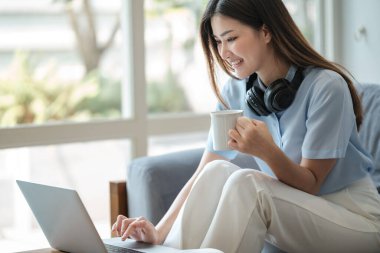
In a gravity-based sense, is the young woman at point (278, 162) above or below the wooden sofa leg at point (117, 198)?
above

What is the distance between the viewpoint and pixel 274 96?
2.00 m

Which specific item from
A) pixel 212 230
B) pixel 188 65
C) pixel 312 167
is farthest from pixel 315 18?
pixel 212 230

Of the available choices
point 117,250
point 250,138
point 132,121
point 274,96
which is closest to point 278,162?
point 250,138

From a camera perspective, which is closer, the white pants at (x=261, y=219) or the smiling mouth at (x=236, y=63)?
the white pants at (x=261, y=219)

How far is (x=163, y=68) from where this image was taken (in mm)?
3271

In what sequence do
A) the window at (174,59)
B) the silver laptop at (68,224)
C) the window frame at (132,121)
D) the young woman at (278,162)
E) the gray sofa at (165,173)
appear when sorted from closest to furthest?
the silver laptop at (68,224), the young woman at (278,162), the gray sofa at (165,173), the window frame at (132,121), the window at (174,59)

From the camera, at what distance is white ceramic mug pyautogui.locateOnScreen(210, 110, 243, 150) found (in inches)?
71.1

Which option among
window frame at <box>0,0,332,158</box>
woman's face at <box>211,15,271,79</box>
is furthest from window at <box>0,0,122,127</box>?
woman's face at <box>211,15,271,79</box>

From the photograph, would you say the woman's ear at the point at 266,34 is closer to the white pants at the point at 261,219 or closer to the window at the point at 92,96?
the white pants at the point at 261,219

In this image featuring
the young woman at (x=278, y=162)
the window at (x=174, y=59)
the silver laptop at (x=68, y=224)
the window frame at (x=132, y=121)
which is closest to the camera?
the silver laptop at (x=68, y=224)

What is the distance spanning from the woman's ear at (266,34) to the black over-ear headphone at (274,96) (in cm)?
12

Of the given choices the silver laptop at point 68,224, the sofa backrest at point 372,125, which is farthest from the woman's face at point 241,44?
the silver laptop at point 68,224

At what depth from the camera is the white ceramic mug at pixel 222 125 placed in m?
1.81

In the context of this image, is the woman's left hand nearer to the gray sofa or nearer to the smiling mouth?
the smiling mouth
